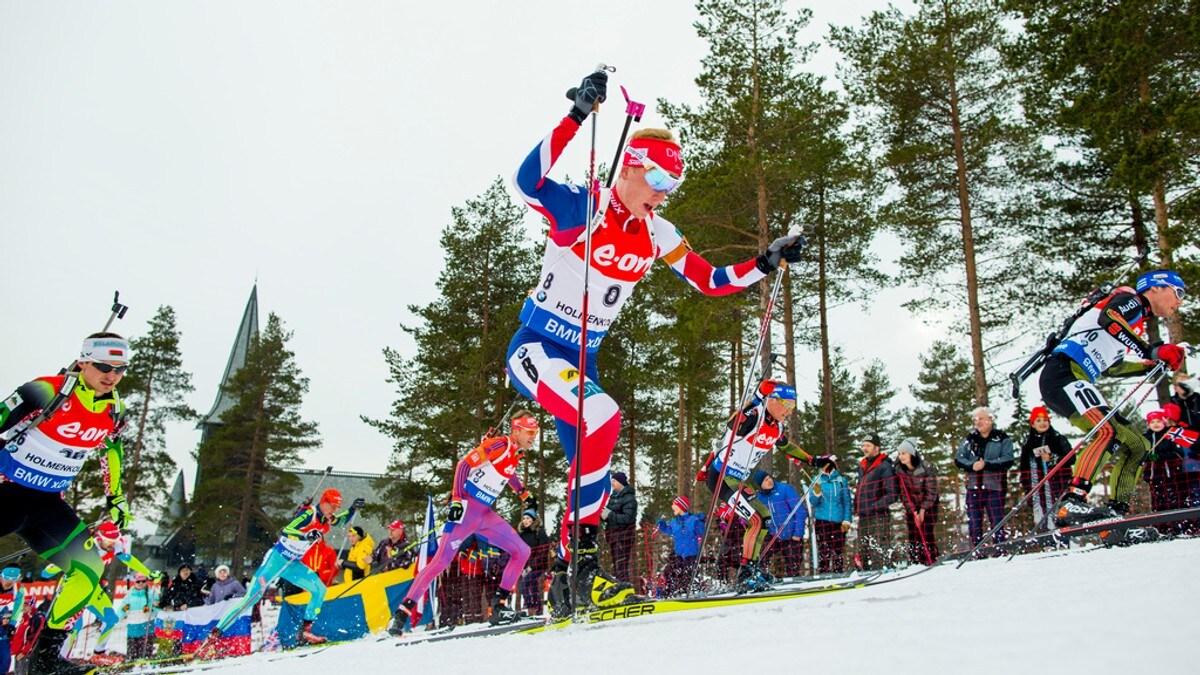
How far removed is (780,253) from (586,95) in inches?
65.9

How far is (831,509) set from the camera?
29.4ft

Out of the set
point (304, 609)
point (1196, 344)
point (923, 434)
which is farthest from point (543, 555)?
point (923, 434)

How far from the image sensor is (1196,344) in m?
15.5

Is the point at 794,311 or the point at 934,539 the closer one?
the point at 934,539

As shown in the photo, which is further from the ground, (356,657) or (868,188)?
(868,188)

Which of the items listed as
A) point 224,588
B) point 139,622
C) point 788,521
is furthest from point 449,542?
point 139,622

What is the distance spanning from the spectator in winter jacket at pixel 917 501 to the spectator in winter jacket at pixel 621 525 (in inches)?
122

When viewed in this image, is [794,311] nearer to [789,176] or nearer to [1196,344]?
[789,176]

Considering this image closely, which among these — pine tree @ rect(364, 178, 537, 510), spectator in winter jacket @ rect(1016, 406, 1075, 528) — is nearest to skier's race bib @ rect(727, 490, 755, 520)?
spectator in winter jacket @ rect(1016, 406, 1075, 528)

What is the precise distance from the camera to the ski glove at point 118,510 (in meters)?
5.74

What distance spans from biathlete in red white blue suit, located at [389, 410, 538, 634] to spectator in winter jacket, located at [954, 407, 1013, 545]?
15.4 feet

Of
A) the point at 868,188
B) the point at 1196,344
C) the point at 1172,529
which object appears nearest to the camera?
the point at 1172,529

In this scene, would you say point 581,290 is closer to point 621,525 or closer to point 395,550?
point 621,525

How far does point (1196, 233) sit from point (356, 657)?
15500mm
